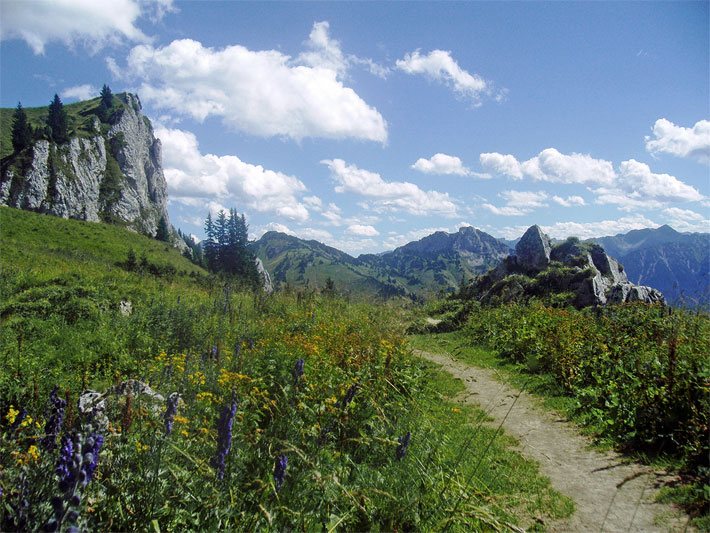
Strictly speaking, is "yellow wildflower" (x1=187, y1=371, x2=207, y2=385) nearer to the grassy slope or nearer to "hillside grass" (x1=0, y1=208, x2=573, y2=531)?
"hillside grass" (x1=0, y1=208, x2=573, y2=531)

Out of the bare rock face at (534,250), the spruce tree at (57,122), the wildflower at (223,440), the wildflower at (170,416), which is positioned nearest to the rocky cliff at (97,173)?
the spruce tree at (57,122)

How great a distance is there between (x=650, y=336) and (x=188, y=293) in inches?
609

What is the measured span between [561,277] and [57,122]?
100025 millimetres

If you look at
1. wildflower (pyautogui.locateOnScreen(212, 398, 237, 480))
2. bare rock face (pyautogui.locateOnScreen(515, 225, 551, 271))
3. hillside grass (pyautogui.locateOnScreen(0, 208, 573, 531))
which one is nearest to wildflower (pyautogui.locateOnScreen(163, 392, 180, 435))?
hillside grass (pyautogui.locateOnScreen(0, 208, 573, 531))

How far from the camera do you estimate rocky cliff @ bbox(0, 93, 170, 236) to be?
71.9 metres

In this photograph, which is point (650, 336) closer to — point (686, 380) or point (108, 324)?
point (686, 380)

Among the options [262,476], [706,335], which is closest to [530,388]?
[706,335]

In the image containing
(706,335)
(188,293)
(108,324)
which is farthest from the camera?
(188,293)

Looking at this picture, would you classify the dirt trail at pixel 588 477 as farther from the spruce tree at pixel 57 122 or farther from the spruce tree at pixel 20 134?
the spruce tree at pixel 57 122

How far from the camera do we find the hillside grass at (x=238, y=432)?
8.45ft

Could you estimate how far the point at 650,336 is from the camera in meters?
8.90

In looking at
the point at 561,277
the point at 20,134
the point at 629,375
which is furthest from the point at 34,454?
the point at 20,134

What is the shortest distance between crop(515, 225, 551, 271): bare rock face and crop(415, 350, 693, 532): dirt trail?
18143mm

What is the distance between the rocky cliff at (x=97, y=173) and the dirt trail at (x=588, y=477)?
287 ft
